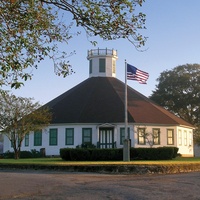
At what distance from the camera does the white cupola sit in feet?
159

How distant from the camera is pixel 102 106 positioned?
42.6m

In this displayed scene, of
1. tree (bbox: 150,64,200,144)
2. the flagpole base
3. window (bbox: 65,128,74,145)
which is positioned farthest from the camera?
tree (bbox: 150,64,200,144)

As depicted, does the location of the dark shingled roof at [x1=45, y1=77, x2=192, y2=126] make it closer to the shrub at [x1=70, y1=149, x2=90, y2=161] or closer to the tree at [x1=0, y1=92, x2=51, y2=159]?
the tree at [x1=0, y1=92, x2=51, y2=159]

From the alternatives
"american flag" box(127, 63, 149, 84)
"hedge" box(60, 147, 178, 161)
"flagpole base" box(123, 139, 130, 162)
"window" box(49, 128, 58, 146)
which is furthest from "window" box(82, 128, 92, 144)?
"flagpole base" box(123, 139, 130, 162)

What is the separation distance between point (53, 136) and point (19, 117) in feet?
22.8

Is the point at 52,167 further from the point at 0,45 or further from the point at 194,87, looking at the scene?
the point at 194,87

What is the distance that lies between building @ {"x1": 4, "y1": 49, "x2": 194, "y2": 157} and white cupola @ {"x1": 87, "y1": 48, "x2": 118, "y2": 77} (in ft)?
8.66

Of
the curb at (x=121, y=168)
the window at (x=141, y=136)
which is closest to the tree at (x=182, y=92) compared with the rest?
the window at (x=141, y=136)

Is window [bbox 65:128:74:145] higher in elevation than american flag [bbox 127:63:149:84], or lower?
lower

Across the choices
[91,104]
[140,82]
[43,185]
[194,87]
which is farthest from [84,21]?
[194,87]

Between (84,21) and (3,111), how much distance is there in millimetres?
25376

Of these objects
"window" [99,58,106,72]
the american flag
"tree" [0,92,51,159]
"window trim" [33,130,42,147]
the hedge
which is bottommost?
the hedge

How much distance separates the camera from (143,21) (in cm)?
1198

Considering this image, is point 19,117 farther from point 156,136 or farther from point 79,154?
point 156,136
